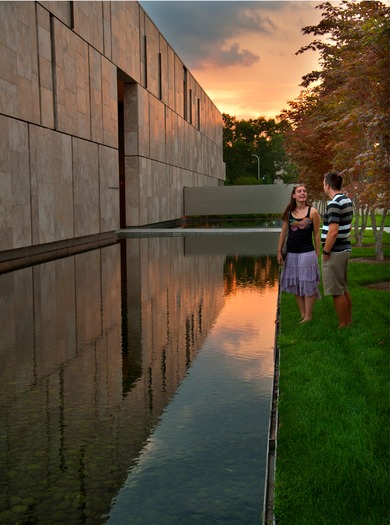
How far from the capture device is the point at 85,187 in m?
25.3

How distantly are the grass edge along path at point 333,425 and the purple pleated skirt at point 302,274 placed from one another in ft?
1.43

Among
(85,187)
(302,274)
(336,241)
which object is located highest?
(85,187)

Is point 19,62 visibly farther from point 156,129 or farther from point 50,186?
point 156,129

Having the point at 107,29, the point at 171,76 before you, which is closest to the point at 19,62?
the point at 107,29

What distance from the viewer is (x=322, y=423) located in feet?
14.8

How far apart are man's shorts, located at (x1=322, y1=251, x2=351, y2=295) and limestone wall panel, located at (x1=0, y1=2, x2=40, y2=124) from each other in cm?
1287

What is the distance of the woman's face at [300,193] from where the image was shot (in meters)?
7.90

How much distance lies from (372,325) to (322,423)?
3.56m

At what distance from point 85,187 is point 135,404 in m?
20.7

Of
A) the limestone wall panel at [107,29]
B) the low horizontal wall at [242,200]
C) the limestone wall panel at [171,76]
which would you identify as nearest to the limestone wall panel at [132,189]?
the limestone wall panel at [107,29]

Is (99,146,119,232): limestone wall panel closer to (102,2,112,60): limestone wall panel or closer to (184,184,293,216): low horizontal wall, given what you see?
(102,2,112,60): limestone wall panel

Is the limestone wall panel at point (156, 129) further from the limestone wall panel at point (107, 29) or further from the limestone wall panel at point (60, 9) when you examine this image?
the limestone wall panel at point (60, 9)

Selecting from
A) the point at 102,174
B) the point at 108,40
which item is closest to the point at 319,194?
the point at 102,174

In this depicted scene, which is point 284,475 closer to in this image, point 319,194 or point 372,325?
point 372,325
